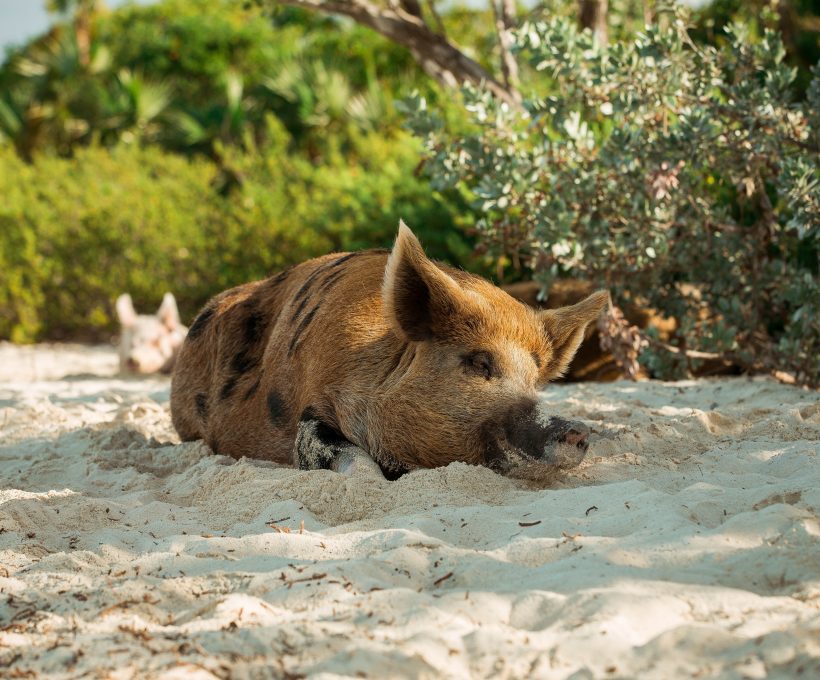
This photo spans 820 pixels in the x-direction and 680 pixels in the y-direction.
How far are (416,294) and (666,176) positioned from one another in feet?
7.71

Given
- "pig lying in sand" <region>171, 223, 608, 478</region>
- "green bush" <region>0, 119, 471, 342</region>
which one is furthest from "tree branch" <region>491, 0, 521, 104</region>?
"pig lying in sand" <region>171, 223, 608, 478</region>

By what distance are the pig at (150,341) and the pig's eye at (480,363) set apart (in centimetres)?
600

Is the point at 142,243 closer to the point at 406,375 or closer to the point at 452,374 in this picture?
the point at 406,375

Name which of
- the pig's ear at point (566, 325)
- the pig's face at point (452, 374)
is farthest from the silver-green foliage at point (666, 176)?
the pig's face at point (452, 374)

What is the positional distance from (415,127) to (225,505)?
3.42 metres

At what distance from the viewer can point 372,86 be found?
72.7 feet

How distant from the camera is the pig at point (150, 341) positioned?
9.73m

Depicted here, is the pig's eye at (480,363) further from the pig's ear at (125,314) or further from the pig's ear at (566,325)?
the pig's ear at (125,314)

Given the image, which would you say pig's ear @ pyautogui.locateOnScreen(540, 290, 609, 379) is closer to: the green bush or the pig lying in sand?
the pig lying in sand

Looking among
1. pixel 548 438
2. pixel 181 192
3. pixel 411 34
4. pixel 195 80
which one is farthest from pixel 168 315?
pixel 195 80

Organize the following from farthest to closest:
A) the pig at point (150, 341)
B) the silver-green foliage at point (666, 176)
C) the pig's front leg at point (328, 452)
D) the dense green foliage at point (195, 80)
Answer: the dense green foliage at point (195, 80) → the pig at point (150, 341) → the silver-green foliage at point (666, 176) → the pig's front leg at point (328, 452)

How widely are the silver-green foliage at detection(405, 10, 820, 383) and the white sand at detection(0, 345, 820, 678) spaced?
187cm

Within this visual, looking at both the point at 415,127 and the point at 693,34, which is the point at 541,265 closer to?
the point at 415,127

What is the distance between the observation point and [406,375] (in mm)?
4141
